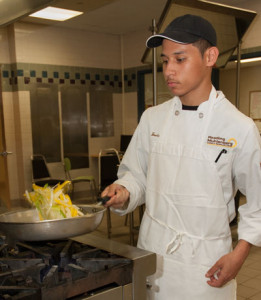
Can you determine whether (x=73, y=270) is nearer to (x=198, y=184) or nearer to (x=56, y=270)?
(x=56, y=270)

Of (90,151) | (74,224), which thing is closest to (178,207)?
(74,224)

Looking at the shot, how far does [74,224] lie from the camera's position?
106cm

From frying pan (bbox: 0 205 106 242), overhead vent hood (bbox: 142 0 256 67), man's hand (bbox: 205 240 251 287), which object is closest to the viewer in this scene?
frying pan (bbox: 0 205 106 242)

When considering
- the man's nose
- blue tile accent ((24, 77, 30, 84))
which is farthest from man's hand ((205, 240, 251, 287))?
blue tile accent ((24, 77, 30, 84))

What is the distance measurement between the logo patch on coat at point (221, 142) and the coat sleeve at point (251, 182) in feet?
0.12

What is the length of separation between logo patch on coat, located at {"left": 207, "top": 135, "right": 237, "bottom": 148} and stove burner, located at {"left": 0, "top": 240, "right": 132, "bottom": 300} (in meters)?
0.56

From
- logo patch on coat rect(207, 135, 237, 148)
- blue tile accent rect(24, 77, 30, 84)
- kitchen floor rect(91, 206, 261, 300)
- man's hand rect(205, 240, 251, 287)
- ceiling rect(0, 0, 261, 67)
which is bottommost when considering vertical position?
kitchen floor rect(91, 206, 261, 300)

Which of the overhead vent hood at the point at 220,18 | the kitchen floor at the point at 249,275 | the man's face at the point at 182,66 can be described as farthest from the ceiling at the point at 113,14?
the man's face at the point at 182,66

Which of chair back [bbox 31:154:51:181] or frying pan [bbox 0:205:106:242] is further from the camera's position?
chair back [bbox 31:154:51:181]

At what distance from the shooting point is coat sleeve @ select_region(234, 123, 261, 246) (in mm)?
1310

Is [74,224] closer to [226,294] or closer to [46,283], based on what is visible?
[46,283]

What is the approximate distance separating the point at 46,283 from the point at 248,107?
5.83 metres

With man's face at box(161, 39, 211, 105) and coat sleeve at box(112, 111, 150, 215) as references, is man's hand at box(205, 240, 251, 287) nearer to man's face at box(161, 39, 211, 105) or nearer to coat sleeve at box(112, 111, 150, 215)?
coat sleeve at box(112, 111, 150, 215)

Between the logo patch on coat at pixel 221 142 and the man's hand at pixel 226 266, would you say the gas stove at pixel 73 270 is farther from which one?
the logo patch on coat at pixel 221 142
